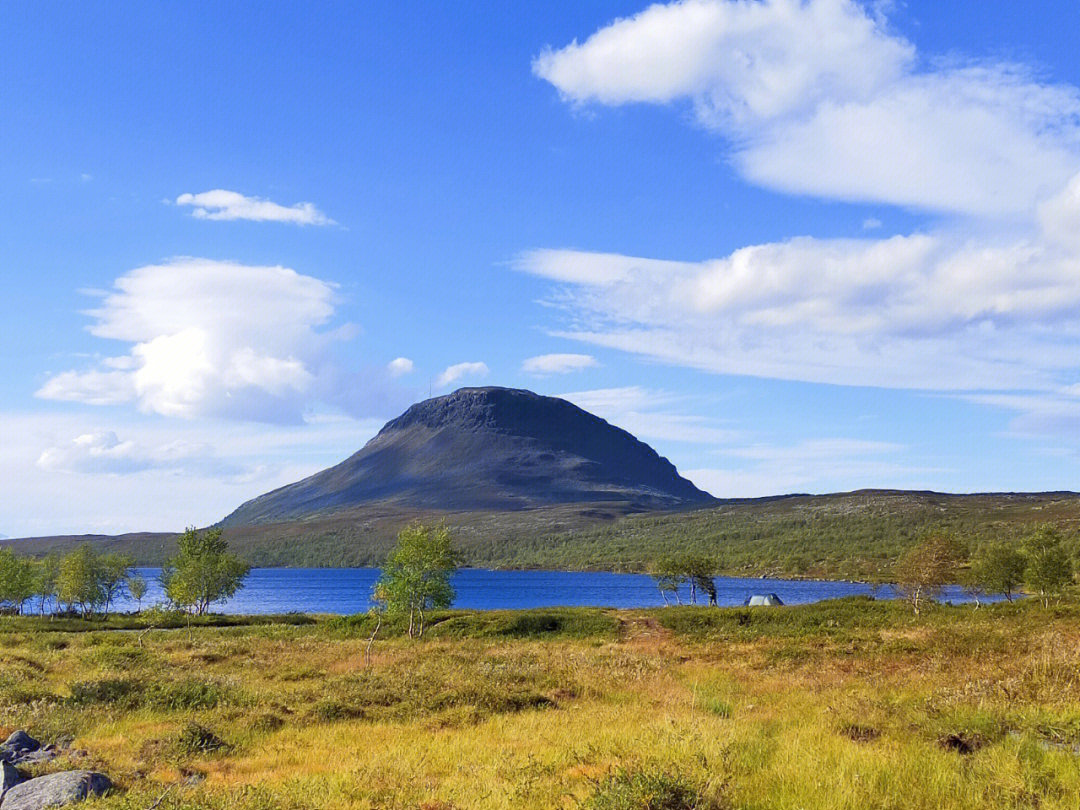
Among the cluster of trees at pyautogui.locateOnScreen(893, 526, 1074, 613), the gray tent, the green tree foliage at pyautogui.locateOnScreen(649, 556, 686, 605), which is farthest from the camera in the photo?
the green tree foliage at pyautogui.locateOnScreen(649, 556, 686, 605)

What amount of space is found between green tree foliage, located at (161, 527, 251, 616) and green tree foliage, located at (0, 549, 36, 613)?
15.7 m

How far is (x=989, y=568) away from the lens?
276 feet

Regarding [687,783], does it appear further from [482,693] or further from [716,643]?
[716,643]

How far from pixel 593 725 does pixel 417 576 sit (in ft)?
144

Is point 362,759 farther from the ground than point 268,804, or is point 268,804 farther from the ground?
point 268,804

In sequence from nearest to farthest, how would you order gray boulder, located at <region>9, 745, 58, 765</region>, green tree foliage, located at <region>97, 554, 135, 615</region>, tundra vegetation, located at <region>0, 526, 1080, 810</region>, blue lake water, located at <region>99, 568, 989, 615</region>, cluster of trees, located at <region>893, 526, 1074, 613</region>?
tundra vegetation, located at <region>0, 526, 1080, 810</region> → gray boulder, located at <region>9, 745, 58, 765</region> → cluster of trees, located at <region>893, 526, 1074, 613</region> → green tree foliage, located at <region>97, 554, 135, 615</region> → blue lake water, located at <region>99, 568, 989, 615</region>

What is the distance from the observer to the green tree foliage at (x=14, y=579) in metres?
89.0

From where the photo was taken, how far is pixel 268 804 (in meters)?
8.70

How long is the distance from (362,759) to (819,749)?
737cm

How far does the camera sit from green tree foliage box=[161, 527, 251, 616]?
268ft

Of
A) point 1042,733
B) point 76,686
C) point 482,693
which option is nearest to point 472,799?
point 1042,733

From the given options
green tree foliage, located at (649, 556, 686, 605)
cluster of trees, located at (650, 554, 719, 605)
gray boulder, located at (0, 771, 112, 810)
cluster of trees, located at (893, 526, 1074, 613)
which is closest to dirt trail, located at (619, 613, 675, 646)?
cluster of trees, located at (893, 526, 1074, 613)

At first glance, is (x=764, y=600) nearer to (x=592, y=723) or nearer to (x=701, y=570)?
(x=701, y=570)

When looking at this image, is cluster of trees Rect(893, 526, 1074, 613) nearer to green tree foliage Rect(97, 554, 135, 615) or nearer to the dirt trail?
the dirt trail
